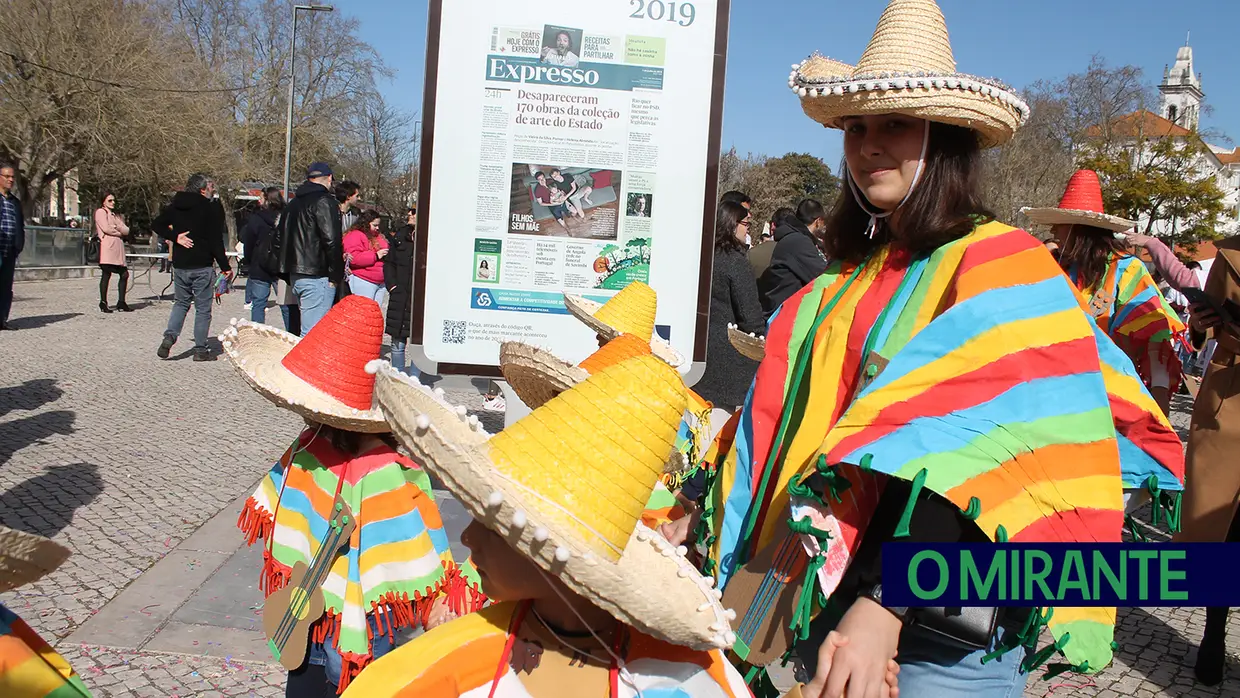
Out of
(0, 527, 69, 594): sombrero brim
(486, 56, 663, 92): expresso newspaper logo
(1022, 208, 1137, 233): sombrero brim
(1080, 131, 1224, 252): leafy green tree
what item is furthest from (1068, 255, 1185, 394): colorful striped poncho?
(1080, 131, 1224, 252): leafy green tree

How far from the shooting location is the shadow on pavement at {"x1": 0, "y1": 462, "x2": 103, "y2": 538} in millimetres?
5176

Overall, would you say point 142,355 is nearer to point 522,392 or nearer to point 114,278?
point 522,392

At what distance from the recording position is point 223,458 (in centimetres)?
689

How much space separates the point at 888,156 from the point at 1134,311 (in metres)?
4.05

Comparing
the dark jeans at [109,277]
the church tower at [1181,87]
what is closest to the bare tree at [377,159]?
the dark jeans at [109,277]

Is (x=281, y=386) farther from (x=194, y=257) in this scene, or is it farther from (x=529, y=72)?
(x=194, y=257)

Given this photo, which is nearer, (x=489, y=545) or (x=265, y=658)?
(x=489, y=545)

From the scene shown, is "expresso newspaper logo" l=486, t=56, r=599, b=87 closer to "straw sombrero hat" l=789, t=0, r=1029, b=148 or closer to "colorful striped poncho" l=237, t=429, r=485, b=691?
"colorful striped poncho" l=237, t=429, r=485, b=691

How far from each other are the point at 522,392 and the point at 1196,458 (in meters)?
2.99

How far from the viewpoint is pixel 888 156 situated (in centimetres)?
197

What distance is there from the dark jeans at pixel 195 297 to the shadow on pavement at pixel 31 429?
3209 mm

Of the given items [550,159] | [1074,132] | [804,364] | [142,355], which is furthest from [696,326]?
[1074,132]

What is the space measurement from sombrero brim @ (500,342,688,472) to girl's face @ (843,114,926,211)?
120 cm

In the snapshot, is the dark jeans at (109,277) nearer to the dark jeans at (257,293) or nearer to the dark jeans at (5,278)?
the dark jeans at (5,278)
